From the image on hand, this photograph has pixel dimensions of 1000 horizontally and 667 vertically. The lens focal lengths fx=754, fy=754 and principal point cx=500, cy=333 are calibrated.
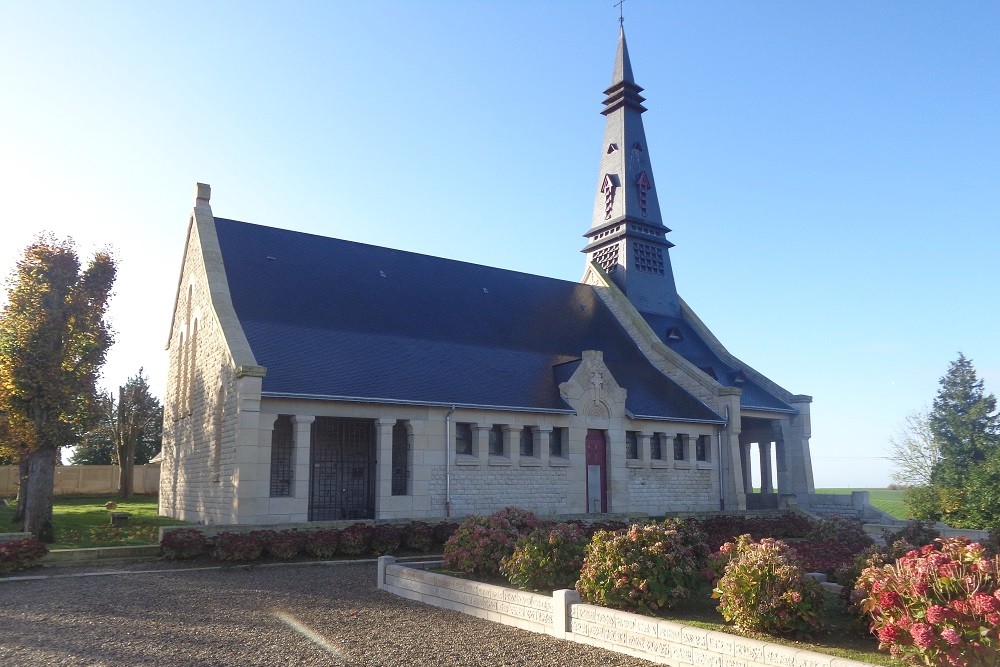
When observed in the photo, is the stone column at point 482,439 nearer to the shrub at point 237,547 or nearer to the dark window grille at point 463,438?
the dark window grille at point 463,438

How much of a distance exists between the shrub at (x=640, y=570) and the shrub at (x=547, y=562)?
923 millimetres

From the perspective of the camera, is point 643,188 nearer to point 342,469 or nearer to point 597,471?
point 597,471

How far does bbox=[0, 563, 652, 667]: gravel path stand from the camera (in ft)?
28.1

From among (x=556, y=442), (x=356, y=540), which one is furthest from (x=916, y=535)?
(x=556, y=442)

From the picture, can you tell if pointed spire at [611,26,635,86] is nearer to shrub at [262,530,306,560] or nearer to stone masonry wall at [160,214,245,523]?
stone masonry wall at [160,214,245,523]

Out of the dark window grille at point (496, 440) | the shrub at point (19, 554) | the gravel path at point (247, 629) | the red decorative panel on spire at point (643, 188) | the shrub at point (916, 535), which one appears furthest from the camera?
the red decorative panel on spire at point (643, 188)

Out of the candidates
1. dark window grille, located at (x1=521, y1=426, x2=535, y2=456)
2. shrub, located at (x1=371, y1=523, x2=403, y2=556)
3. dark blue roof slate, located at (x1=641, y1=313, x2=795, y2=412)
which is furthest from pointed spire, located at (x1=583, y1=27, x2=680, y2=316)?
shrub, located at (x1=371, y1=523, x2=403, y2=556)

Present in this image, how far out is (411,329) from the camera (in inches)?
1045

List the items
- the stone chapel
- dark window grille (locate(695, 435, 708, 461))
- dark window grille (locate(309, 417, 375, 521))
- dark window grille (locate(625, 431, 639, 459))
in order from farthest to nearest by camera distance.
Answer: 1. dark window grille (locate(695, 435, 708, 461))
2. dark window grille (locate(625, 431, 639, 459))
3. dark window grille (locate(309, 417, 375, 521))
4. the stone chapel

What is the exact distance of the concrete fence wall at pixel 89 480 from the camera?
4106 centimetres

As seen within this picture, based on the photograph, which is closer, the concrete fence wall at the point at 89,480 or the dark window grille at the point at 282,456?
the dark window grille at the point at 282,456

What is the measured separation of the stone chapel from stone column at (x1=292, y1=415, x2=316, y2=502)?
0.18 ft

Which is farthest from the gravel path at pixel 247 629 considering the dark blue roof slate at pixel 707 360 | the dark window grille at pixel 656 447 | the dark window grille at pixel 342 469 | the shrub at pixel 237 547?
the dark blue roof slate at pixel 707 360

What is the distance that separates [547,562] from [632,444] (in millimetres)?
17473
